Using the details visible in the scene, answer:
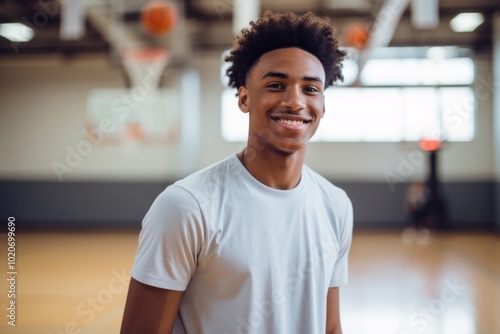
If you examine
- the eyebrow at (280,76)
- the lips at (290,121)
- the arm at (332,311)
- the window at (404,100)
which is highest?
the window at (404,100)

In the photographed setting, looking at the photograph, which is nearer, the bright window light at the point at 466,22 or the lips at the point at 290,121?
the lips at the point at 290,121

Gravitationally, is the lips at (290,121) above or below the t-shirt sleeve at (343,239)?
above

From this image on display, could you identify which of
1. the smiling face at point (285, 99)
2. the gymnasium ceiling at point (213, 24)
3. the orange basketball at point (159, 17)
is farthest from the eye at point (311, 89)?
the gymnasium ceiling at point (213, 24)

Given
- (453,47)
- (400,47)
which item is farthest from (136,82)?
(453,47)

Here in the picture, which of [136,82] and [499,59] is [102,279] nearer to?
[136,82]

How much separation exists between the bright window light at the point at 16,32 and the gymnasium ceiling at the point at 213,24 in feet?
0.28

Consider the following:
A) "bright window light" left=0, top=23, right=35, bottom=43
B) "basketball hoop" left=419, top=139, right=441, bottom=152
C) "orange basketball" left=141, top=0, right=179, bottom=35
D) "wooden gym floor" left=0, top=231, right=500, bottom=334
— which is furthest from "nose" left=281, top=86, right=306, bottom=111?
"bright window light" left=0, top=23, right=35, bottom=43

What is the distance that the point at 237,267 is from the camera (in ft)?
3.53

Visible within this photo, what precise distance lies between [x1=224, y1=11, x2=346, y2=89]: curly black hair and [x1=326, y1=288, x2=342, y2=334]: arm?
593 mm

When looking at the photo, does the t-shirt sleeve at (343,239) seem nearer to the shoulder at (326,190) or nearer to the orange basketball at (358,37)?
the shoulder at (326,190)

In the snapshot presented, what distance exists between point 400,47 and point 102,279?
6590 mm

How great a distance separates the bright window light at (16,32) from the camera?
8.96 meters

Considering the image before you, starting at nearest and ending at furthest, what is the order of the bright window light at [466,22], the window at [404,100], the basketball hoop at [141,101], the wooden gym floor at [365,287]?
1. the wooden gym floor at [365,287]
2. the bright window light at [466,22]
3. the window at [404,100]
4. the basketball hoop at [141,101]

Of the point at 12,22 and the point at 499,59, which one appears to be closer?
the point at 499,59
